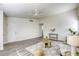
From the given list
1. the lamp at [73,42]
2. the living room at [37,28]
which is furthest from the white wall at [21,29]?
the lamp at [73,42]

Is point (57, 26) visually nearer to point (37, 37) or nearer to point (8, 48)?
point (37, 37)

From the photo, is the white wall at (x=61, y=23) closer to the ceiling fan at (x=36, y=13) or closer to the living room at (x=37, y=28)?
the living room at (x=37, y=28)

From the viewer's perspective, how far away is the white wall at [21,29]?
2.14m

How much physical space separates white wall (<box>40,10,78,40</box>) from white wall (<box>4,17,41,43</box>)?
0.20 meters

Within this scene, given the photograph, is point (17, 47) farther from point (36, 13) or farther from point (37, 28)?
point (36, 13)

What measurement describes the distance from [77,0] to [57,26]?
65cm

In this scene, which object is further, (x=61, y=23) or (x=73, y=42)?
(x=61, y=23)

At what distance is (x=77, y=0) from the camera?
203 cm

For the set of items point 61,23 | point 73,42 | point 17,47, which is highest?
point 61,23

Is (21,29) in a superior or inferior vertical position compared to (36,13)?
inferior

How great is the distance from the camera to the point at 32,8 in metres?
2.10

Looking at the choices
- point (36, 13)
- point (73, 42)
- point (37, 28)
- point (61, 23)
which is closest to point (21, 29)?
point (37, 28)

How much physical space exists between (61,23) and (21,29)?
86 centimetres

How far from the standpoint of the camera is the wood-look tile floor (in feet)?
6.75
